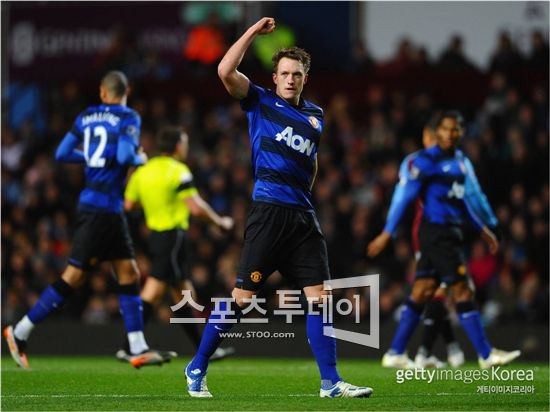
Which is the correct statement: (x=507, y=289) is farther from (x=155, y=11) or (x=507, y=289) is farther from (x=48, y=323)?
(x=155, y=11)

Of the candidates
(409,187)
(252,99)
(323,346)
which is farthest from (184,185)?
(323,346)

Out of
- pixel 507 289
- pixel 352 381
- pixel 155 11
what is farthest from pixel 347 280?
pixel 155 11

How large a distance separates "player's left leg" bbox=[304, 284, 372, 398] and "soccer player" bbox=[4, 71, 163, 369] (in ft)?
8.15

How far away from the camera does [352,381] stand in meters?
8.87

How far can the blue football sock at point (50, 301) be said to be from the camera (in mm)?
9500

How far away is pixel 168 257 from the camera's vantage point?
1056 centimetres

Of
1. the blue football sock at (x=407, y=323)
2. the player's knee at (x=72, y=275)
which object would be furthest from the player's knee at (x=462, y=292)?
the player's knee at (x=72, y=275)

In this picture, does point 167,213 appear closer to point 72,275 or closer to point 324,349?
point 72,275

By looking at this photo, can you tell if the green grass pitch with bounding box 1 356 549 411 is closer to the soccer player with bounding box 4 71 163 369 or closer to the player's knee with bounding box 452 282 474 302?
the soccer player with bounding box 4 71 163 369

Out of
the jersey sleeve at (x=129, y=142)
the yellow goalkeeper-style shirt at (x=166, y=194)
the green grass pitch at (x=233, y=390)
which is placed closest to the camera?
the green grass pitch at (x=233, y=390)

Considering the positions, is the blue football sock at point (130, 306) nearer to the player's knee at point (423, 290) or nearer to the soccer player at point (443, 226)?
the soccer player at point (443, 226)

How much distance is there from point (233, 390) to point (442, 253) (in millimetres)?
2886

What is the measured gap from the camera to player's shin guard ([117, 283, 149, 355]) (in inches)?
380

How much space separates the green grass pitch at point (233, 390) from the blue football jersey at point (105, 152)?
1.47 meters
